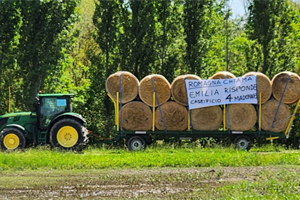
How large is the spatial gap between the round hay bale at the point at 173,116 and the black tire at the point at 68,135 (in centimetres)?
285

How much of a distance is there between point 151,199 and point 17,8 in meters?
17.3

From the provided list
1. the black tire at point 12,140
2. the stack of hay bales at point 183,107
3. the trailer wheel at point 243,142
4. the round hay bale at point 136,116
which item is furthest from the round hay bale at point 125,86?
the trailer wheel at point 243,142

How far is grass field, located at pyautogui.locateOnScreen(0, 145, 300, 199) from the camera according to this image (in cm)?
1011

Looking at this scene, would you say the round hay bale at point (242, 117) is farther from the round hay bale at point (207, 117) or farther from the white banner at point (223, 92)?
the round hay bale at point (207, 117)

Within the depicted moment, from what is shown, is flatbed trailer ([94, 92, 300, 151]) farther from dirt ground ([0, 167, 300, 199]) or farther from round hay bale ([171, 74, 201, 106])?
dirt ground ([0, 167, 300, 199])

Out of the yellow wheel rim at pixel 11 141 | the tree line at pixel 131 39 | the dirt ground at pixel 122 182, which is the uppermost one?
the tree line at pixel 131 39

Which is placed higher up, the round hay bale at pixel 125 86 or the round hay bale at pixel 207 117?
the round hay bale at pixel 125 86

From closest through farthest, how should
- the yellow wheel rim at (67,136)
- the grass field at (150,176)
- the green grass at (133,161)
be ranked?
1. the grass field at (150,176)
2. the green grass at (133,161)
3. the yellow wheel rim at (67,136)

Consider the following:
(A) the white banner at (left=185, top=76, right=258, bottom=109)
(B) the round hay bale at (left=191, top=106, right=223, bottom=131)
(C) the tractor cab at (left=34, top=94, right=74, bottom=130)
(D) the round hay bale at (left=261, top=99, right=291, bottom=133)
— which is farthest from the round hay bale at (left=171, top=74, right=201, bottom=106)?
(C) the tractor cab at (left=34, top=94, right=74, bottom=130)

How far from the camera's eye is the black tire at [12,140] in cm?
1794

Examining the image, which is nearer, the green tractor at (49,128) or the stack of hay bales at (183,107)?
the green tractor at (49,128)

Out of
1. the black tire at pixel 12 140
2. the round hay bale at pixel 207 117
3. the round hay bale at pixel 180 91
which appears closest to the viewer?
the black tire at pixel 12 140

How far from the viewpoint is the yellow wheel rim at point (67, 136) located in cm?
1805

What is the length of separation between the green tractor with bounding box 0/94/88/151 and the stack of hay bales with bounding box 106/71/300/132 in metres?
1.77
